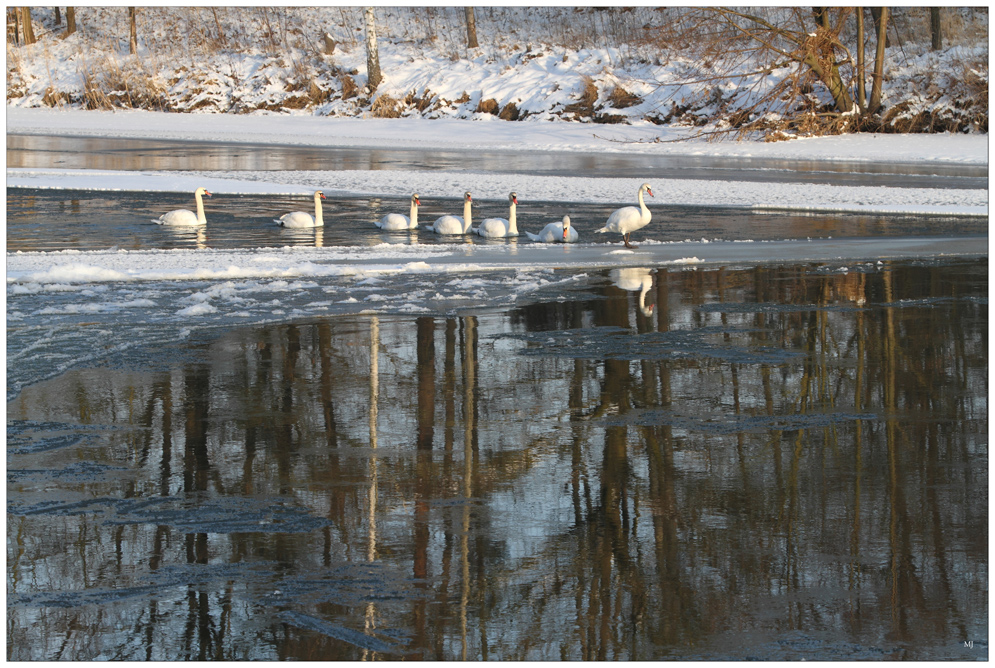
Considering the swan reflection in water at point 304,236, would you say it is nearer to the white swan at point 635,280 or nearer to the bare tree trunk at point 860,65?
the white swan at point 635,280

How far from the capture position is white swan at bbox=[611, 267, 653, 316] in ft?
36.2

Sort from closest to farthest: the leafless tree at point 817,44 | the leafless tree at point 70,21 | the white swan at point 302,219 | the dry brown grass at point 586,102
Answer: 1. the white swan at point 302,219
2. the leafless tree at point 817,44
3. the dry brown grass at point 586,102
4. the leafless tree at point 70,21

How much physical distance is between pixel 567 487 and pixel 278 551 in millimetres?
1425

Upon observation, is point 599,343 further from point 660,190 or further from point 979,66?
point 979,66

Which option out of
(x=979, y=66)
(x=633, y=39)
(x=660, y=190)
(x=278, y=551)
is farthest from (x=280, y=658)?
(x=633, y=39)

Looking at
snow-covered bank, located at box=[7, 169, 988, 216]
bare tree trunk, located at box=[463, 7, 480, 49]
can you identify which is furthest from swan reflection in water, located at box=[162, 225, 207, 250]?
bare tree trunk, located at box=[463, 7, 480, 49]

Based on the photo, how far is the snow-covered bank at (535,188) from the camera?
19500 millimetres

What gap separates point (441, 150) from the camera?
3391 cm

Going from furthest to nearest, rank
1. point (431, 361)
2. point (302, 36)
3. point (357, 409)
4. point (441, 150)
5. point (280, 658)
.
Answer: point (302, 36)
point (441, 150)
point (431, 361)
point (357, 409)
point (280, 658)

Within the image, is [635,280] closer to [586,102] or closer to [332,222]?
[332,222]

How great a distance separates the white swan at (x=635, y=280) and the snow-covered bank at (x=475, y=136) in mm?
18714

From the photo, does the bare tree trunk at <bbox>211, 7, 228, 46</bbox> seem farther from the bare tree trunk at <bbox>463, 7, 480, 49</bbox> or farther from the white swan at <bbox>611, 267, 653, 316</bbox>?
the white swan at <bbox>611, 267, 653, 316</bbox>

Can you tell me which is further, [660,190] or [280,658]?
[660,190]

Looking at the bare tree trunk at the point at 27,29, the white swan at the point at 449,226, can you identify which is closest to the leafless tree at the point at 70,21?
the bare tree trunk at the point at 27,29
